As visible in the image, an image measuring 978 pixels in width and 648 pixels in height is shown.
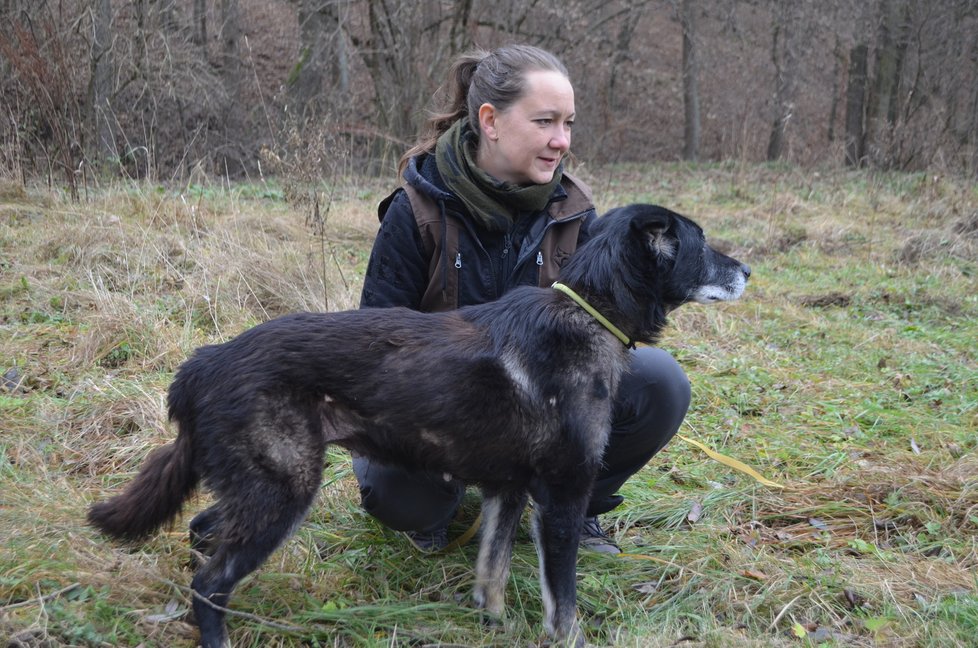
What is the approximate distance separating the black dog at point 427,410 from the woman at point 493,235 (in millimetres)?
352

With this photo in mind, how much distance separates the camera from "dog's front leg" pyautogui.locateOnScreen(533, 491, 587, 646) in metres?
3.03

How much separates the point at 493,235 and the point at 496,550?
1380 mm

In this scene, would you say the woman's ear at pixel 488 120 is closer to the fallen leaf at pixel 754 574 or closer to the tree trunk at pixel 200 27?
the fallen leaf at pixel 754 574

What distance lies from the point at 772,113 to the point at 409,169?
19.4 metres

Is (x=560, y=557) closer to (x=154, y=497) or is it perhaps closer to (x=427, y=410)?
(x=427, y=410)

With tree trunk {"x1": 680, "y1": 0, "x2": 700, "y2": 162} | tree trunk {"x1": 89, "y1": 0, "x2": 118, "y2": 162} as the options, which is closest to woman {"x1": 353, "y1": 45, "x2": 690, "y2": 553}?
tree trunk {"x1": 89, "y1": 0, "x2": 118, "y2": 162}

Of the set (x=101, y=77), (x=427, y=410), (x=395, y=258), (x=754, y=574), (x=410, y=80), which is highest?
(x=101, y=77)

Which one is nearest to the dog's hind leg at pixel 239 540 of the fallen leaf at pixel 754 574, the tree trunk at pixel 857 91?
the fallen leaf at pixel 754 574

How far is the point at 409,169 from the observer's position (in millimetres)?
3598

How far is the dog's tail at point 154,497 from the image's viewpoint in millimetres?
2875

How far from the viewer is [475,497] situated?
165 inches

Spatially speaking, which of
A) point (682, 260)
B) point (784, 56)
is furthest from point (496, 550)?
point (784, 56)

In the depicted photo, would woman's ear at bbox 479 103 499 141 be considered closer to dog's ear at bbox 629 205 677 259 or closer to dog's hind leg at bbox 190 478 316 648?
dog's ear at bbox 629 205 677 259

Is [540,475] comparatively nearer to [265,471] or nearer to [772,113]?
[265,471]
